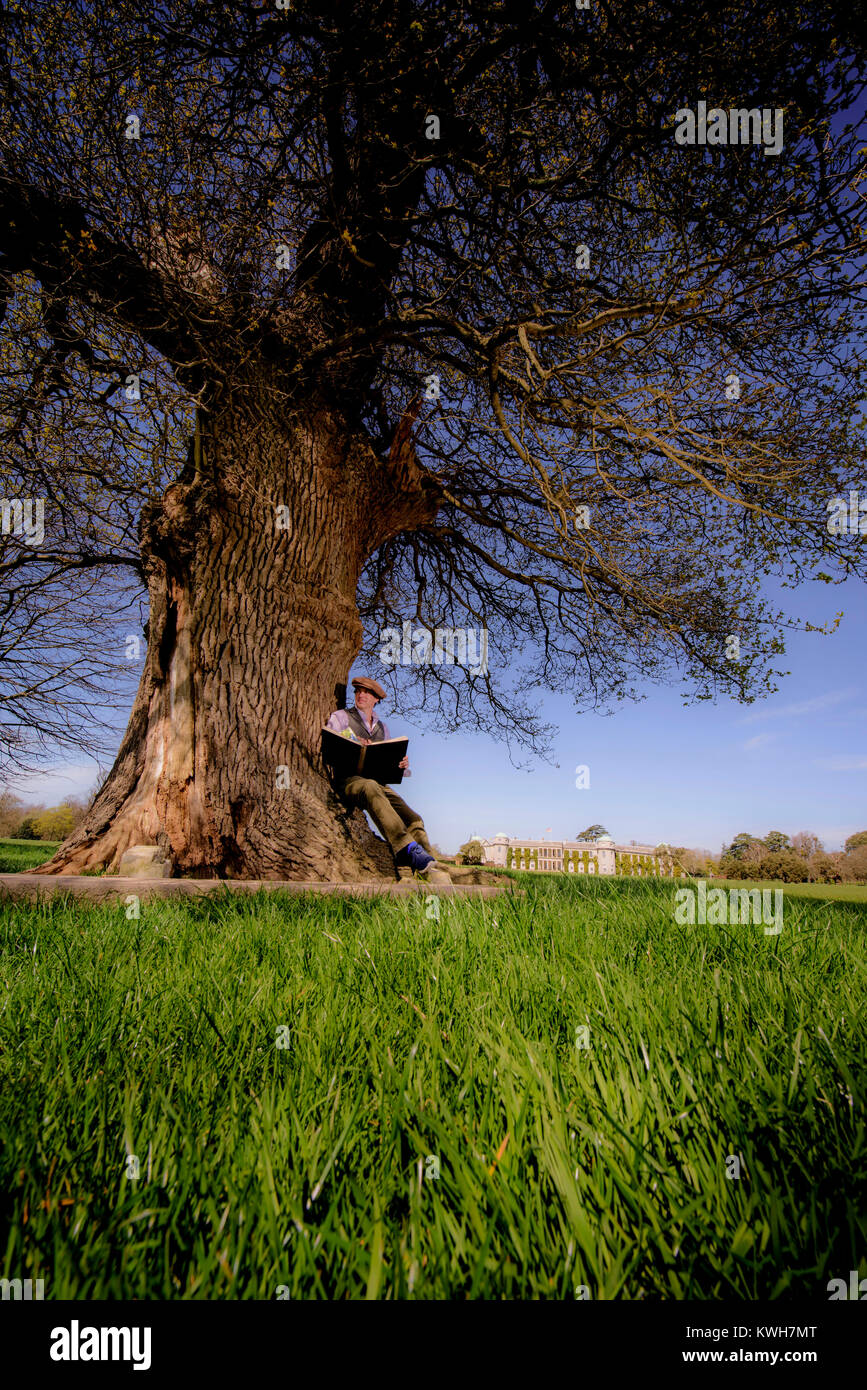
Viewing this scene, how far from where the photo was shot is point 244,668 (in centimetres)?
588

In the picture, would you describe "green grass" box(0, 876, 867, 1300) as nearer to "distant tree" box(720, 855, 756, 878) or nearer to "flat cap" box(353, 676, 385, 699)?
"flat cap" box(353, 676, 385, 699)

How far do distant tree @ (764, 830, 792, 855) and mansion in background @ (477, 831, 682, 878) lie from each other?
4.55 meters

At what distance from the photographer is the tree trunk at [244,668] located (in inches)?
216

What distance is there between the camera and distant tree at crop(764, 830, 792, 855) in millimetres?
26388

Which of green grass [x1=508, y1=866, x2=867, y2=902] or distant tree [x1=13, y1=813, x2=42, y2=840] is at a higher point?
green grass [x1=508, y1=866, x2=867, y2=902]

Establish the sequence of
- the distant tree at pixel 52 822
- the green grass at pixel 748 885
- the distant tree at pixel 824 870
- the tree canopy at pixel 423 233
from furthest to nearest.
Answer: the distant tree at pixel 52 822 < the distant tree at pixel 824 870 < the green grass at pixel 748 885 < the tree canopy at pixel 423 233

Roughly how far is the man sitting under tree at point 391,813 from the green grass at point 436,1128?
3.54 metres

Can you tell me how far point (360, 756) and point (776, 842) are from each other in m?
27.5

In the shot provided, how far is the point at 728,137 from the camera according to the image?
183 inches

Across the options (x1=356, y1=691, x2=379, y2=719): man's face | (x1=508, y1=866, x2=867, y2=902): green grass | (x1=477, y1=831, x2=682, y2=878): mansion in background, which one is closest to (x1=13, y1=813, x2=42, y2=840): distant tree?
(x1=477, y1=831, x2=682, y2=878): mansion in background

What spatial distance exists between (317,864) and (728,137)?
6598mm

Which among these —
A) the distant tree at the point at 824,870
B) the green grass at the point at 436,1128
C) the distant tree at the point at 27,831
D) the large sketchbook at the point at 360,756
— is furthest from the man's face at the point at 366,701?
the distant tree at the point at 27,831

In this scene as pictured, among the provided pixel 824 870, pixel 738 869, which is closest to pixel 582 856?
pixel 738 869

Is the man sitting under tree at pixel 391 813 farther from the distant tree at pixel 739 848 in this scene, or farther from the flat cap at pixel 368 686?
the distant tree at pixel 739 848
